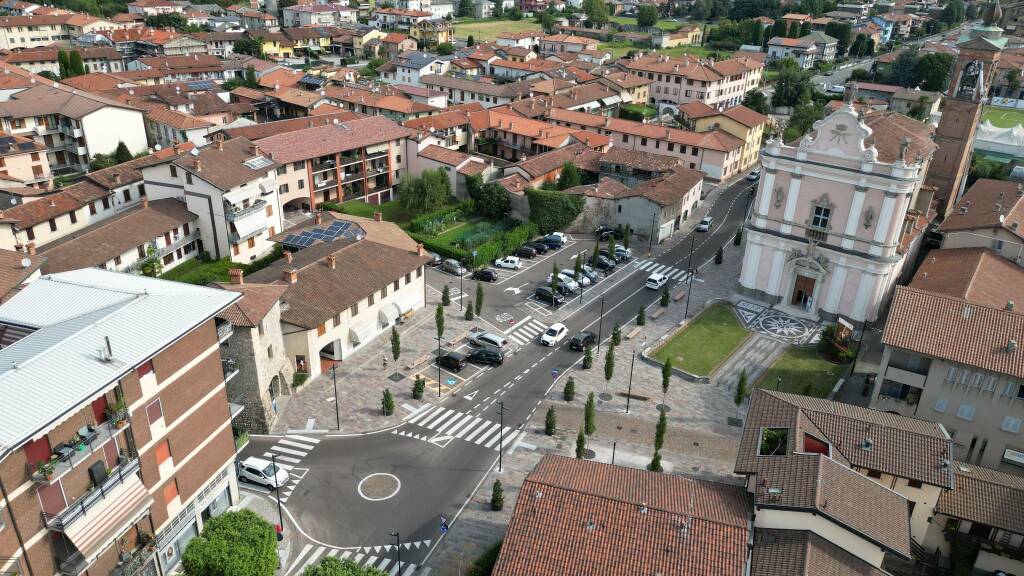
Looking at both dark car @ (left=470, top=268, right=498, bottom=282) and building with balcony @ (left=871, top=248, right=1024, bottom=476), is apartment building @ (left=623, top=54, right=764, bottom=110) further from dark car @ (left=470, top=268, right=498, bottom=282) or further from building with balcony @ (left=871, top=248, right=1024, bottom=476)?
building with balcony @ (left=871, top=248, right=1024, bottom=476)

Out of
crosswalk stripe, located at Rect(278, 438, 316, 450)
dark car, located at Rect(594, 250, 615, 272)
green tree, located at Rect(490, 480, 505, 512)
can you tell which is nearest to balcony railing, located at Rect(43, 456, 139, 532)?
crosswalk stripe, located at Rect(278, 438, 316, 450)

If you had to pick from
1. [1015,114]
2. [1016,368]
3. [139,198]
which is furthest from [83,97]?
[1015,114]

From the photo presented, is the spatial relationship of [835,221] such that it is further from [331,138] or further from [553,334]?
[331,138]

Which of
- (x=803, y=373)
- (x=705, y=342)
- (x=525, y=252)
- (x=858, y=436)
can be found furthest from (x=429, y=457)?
(x=525, y=252)

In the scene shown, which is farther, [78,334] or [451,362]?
[451,362]

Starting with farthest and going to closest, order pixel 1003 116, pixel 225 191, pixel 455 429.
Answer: pixel 1003 116, pixel 225 191, pixel 455 429

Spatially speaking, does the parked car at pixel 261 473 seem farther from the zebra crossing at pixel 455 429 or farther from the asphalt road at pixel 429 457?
the zebra crossing at pixel 455 429
